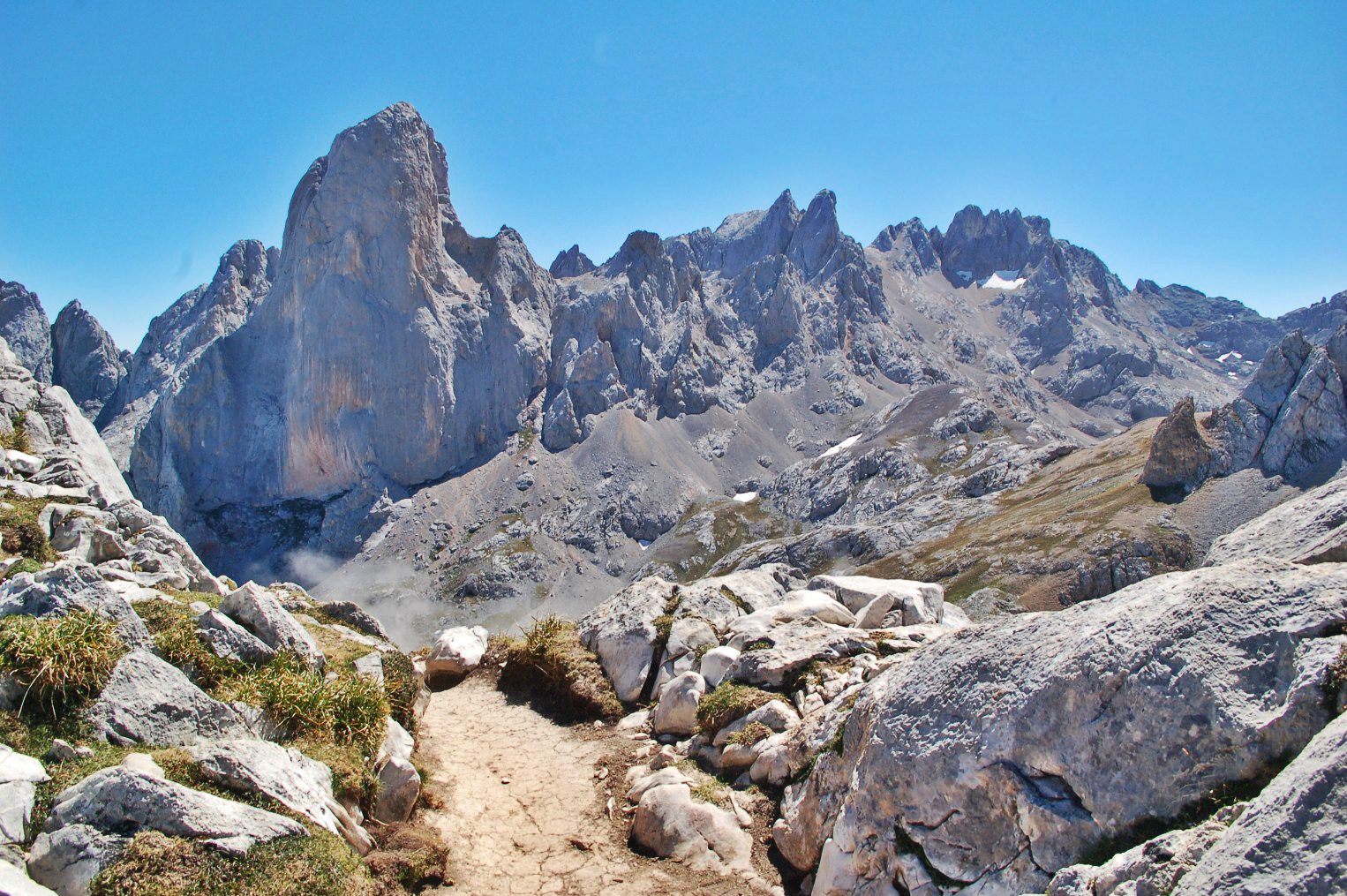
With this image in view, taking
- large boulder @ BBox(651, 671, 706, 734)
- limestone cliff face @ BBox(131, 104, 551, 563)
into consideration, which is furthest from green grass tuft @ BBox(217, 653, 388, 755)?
limestone cliff face @ BBox(131, 104, 551, 563)

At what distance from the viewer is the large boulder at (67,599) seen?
1224 cm

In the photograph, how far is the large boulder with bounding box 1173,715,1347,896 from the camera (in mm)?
5617

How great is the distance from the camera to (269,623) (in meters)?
15.9

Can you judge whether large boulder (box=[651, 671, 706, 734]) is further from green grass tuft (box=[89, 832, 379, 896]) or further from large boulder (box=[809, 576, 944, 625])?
green grass tuft (box=[89, 832, 379, 896])

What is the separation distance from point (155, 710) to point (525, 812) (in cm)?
736

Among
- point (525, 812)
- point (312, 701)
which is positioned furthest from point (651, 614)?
point (312, 701)

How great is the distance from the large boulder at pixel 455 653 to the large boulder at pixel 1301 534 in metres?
21.6

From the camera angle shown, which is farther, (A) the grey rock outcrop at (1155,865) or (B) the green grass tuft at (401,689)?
(B) the green grass tuft at (401,689)

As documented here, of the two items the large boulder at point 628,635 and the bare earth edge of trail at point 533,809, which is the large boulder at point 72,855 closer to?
the bare earth edge of trail at point 533,809

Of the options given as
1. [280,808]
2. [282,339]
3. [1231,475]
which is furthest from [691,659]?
[282,339]

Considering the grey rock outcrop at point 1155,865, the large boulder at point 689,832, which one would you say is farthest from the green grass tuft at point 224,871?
the grey rock outcrop at point 1155,865

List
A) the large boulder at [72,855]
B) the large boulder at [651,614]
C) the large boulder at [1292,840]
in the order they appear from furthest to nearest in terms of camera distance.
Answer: the large boulder at [651,614]
the large boulder at [72,855]
the large boulder at [1292,840]

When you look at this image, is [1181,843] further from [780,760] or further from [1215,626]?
[780,760]

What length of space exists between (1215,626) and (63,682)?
15439 millimetres
